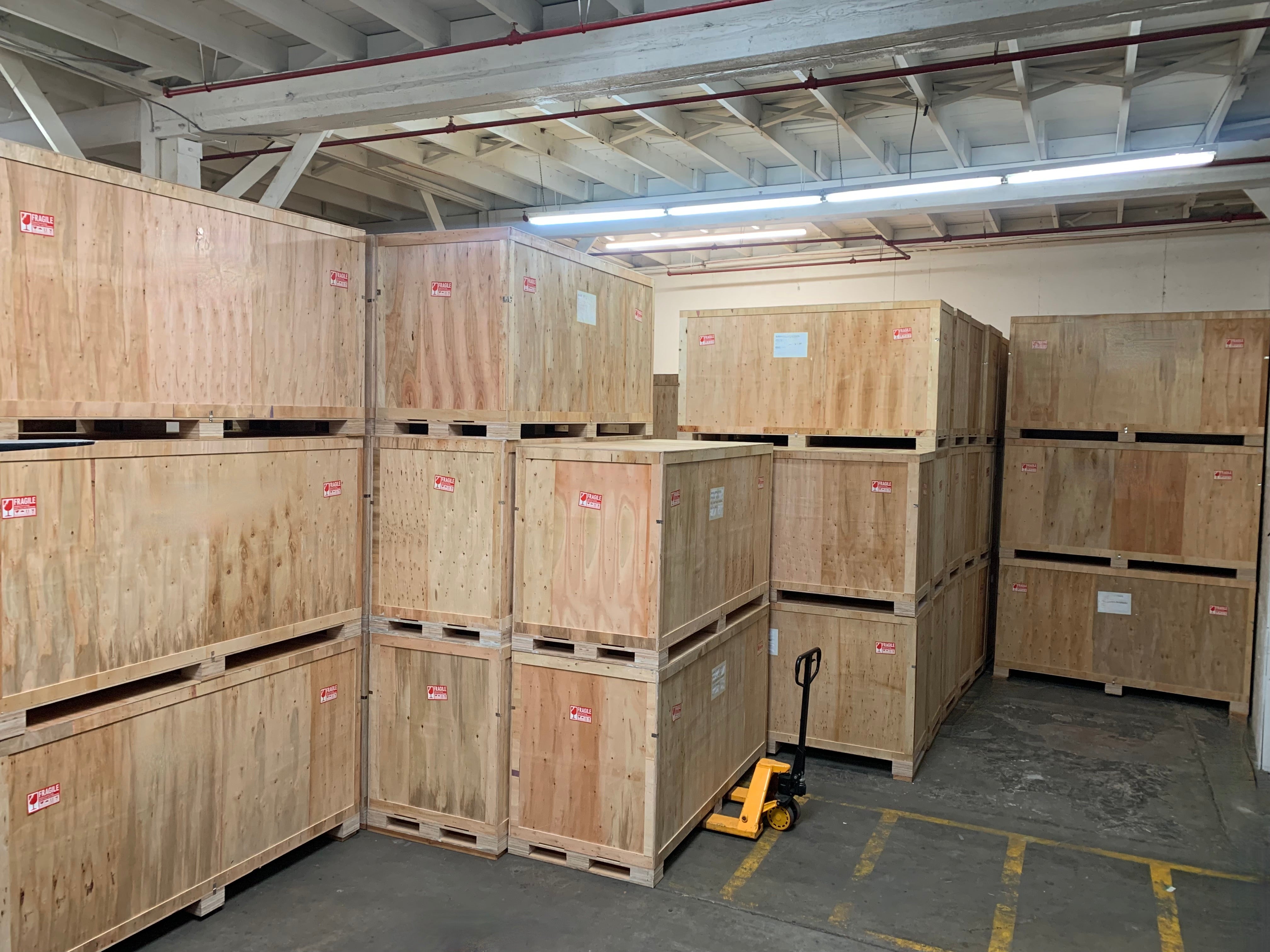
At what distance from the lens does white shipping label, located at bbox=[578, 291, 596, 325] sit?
17.8ft

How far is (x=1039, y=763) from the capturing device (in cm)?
652

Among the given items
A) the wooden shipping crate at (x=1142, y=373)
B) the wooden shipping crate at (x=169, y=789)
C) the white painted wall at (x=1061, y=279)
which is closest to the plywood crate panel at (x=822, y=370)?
the wooden shipping crate at (x=1142, y=373)

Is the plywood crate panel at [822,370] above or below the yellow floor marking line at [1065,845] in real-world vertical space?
above

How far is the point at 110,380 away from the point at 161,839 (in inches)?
80.6

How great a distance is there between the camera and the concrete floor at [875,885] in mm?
4199

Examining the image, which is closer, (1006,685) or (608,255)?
(1006,685)

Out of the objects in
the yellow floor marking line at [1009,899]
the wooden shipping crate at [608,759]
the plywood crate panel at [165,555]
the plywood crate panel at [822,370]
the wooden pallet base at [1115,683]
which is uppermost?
the plywood crate panel at [822,370]

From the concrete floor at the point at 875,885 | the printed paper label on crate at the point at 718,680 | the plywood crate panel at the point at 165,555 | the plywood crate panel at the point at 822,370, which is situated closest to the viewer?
the plywood crate panel at the point at 165,555

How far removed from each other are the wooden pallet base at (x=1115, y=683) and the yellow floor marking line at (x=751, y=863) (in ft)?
14.2

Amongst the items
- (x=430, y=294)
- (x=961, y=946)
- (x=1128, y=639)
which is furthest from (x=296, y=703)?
(x=1128, y=639)

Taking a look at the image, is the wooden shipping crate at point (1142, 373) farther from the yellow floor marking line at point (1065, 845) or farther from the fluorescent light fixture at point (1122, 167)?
the yellow floor marking line at point (1065, 845)

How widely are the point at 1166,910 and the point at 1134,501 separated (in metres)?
4.45

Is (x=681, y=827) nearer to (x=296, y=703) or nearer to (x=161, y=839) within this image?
(x=296, y=703)

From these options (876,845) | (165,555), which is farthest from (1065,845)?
(165,555)
